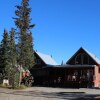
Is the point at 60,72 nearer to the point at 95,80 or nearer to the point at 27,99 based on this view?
the point at 95,80

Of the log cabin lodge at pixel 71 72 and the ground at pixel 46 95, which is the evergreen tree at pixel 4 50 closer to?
the log cabin lodge at pixel 71 72

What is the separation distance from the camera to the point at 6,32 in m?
61.2

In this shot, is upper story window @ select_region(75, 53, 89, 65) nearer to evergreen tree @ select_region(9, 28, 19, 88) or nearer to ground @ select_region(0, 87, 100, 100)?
evergreen tree @ select_region(9, 28, 19, 88)

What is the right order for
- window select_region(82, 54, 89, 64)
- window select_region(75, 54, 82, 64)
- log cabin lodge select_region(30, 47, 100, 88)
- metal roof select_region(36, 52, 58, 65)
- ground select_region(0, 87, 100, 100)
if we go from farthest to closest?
metal roof select_region(36, 52, 58, 65), window select_region(75, 54, 82, 64), window select_region(82, 54, 89, 64), log cabin lodge select_region(30, 47, 100, 88), ground select_region(0, 87, 100, 100)

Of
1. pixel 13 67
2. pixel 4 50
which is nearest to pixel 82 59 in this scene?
pixel 4 50

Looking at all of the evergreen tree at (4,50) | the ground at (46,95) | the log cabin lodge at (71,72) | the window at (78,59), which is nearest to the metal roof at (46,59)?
the log cabin lodge at (71,72)

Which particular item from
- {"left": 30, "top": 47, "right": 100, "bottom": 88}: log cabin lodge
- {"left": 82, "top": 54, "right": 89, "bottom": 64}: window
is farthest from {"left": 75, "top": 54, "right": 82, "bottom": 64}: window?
{"left": 82, "top": 54, "right": 89, "bottom": 64}: window

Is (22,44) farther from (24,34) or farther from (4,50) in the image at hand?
(4,50)

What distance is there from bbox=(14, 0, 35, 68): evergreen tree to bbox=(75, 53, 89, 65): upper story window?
11329 millimetres

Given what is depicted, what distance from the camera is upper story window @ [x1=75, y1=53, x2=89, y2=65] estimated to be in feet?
204

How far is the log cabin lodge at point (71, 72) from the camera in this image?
5801 centimetres

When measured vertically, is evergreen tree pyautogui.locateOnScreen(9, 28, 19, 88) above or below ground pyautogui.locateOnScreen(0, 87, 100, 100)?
above

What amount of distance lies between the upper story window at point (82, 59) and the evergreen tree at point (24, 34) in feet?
37.2

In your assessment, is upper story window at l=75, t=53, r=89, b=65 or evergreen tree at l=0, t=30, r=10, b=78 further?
upper story window at l=75, t=53, r=89, b=65
